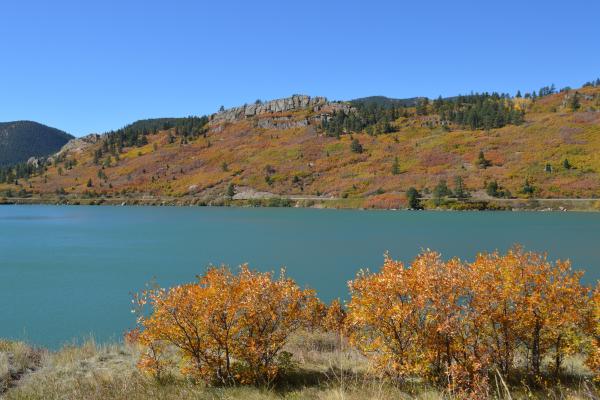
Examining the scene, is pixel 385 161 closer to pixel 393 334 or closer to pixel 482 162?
pixel 482 162

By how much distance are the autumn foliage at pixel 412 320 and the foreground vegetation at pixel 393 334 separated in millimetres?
24

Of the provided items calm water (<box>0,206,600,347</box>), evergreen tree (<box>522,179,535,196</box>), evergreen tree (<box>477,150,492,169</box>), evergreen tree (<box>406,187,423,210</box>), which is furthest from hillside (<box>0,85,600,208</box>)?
calm water (<box>0,206,600,347</box>)

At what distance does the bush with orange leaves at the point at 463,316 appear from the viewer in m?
8.42

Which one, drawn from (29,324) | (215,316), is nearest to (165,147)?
(29,324)

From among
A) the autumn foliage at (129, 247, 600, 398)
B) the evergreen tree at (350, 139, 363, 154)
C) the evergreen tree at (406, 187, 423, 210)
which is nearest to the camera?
the autumn foliage at (129, 247, 600, 398)

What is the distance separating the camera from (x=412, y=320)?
847 cm

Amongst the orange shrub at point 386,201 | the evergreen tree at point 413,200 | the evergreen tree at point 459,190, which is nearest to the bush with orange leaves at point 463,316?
the evergreen tree at point 413,200

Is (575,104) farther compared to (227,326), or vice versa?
(575,104)

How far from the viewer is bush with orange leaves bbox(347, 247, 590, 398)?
8.42 metres

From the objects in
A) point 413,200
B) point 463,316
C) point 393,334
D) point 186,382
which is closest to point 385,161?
point 413,200

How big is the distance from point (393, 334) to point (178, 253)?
3534cm

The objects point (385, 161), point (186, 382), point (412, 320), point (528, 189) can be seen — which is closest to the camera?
point (412, 320)

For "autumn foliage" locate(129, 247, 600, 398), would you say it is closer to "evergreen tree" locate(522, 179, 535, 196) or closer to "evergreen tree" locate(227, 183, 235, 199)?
"evergreen tree" locate(522, 179, 535, 196)

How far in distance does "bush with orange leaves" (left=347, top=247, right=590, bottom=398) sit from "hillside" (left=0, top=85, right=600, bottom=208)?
9027cm
